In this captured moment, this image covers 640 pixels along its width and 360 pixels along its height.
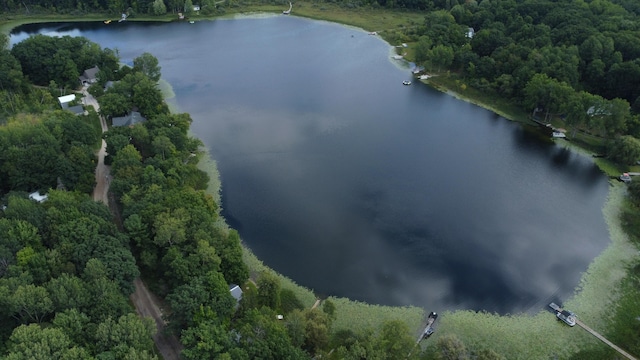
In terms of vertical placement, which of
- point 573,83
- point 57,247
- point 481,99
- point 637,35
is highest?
point 637,35

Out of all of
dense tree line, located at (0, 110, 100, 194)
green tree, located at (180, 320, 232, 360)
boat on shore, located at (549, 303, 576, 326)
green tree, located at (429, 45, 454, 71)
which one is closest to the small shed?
dense tree line, located at (0, 110, 100, 194)

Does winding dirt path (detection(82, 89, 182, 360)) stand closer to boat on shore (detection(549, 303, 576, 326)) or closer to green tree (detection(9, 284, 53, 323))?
green tree (detection(9, 284, 53, 323))

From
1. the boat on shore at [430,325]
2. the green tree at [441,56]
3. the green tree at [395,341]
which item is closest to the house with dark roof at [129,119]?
the green tree at [395,341]

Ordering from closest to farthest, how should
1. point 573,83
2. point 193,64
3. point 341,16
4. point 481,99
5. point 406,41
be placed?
1. point 573,83
2. point 481,99
3. point 193,64
4. point 406,41
5. point 341,16

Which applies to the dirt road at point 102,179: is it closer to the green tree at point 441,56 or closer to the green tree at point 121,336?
the green tree at point 121,336

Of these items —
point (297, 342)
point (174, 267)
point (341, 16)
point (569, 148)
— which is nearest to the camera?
point (297, 342)

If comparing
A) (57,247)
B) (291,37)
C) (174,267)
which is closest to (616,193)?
(174,267)

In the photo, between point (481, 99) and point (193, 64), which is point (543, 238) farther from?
point (193, 64)
